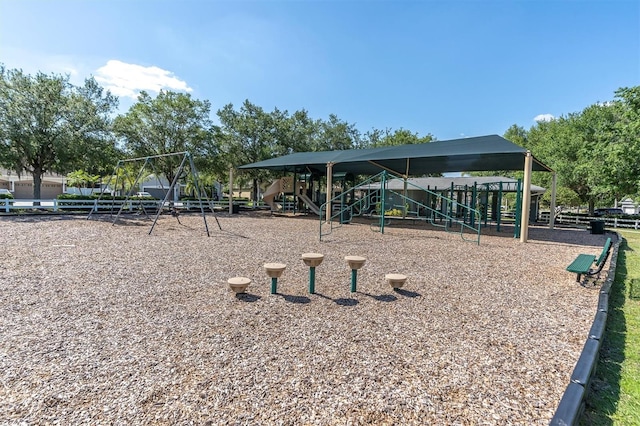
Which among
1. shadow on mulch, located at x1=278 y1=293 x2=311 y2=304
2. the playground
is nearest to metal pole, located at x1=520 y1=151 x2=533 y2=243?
the playground

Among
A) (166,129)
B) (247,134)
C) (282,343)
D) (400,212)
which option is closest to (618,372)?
(282,343)

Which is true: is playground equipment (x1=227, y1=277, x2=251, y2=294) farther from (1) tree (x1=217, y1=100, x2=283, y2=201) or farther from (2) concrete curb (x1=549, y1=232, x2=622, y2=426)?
(1) tree (x1=217, y1=100, x2=283, y2=201)

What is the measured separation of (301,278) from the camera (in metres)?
5.43

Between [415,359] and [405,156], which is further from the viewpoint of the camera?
[405,156]

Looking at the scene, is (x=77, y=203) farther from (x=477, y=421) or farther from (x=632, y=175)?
(x=632, y=175)

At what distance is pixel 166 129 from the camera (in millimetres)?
21797

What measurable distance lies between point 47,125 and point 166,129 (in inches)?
241

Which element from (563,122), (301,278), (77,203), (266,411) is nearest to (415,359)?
(266,411)

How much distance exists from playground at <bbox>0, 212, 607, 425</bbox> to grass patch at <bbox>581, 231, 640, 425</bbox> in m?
0.21

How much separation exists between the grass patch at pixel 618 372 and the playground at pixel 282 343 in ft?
0.70

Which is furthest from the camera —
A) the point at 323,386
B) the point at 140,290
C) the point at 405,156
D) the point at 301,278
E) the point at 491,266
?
the point at 405,156

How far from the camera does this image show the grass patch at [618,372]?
226 cm

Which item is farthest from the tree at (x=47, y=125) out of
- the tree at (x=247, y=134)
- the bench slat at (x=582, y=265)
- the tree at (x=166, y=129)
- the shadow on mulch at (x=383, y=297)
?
the bench slat at (x=582, y=265)

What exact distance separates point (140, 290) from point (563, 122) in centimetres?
3496
